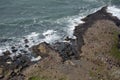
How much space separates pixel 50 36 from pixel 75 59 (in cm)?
1381

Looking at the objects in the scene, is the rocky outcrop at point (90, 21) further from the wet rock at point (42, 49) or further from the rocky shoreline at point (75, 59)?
the wet rock at point (42, 49)

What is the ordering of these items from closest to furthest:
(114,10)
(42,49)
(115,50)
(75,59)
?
1. (75,59)
2. (115,50)
3. (42,49)
4. (114,10)

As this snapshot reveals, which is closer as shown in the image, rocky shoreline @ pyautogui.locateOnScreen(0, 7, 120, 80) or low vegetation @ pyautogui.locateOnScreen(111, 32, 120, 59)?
rocky shoreline @ pyautogui.locateOnScreen(0, 7, 120, 80)

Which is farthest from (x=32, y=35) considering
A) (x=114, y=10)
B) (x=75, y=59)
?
(x=114, y=10)

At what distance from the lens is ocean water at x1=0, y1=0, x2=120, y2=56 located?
79.2 meters

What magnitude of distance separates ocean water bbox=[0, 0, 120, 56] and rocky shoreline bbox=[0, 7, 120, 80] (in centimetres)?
375

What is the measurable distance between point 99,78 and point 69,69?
6602 millimetres

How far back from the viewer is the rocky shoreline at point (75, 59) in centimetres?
6294

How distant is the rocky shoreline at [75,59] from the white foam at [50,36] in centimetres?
256

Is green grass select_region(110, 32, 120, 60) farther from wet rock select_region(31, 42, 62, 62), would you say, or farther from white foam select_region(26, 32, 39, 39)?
white foam select_region(26, 32, 39, 39)

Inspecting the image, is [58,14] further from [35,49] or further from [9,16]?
[35,49]

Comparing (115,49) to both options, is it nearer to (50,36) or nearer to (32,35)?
(50,36)

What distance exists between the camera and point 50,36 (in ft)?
262

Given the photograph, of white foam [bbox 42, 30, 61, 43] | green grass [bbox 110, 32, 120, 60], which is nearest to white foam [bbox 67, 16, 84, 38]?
white foam [bbox 42, 30, 61, 43]
